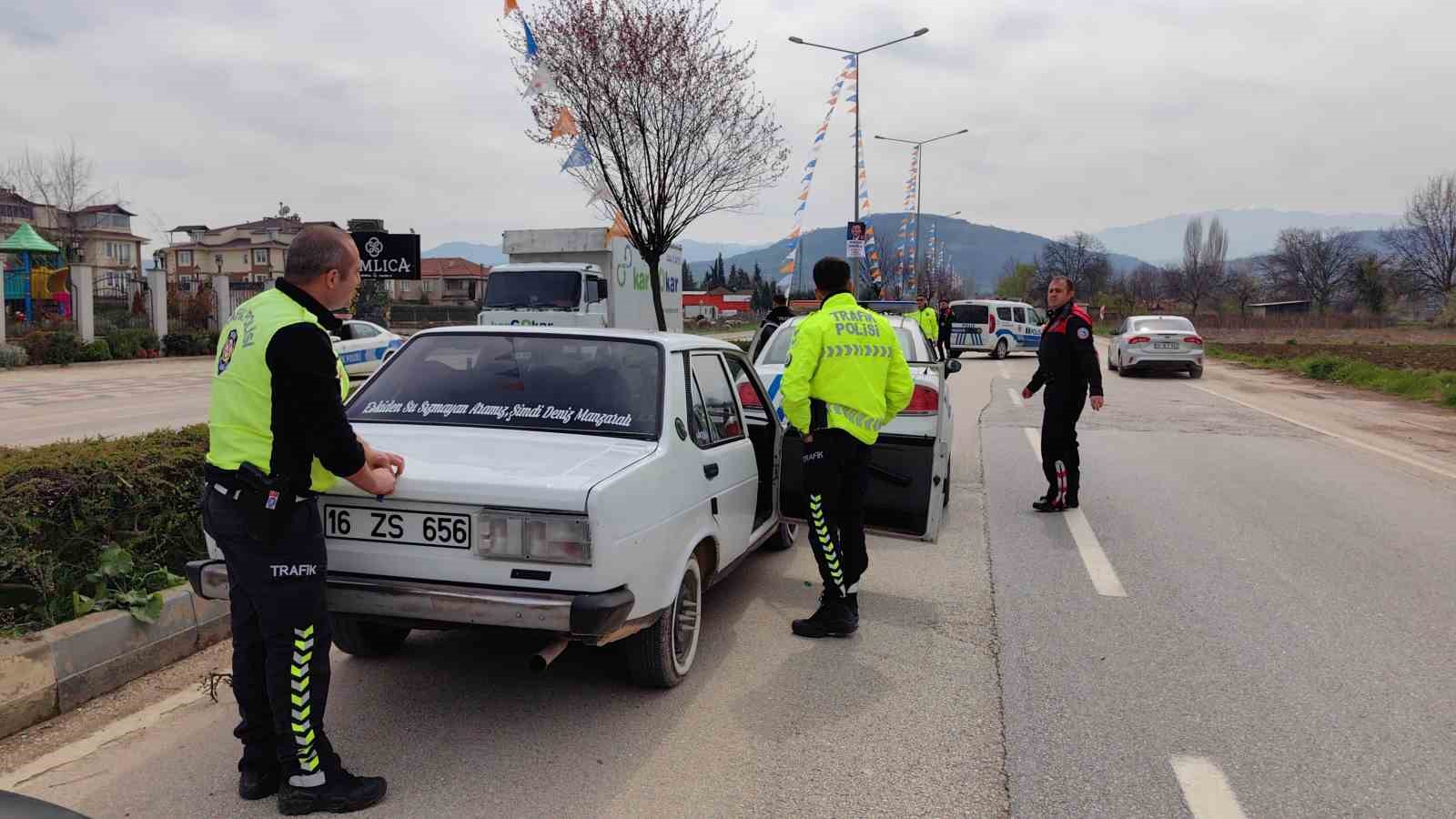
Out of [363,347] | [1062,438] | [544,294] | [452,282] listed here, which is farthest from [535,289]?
[452,282]

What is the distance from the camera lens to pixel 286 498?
118 inches

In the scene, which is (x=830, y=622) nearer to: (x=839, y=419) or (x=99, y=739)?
(x=839, y=419)

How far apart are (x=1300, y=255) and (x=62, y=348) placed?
111003 mm

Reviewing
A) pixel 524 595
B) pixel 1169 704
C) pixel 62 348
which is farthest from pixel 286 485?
pixel 62 348

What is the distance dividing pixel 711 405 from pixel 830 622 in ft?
4.09

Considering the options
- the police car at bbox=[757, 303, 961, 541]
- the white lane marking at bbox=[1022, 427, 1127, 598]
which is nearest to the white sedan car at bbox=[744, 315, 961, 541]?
the police car at bbox=[757, 303, 961, 541]

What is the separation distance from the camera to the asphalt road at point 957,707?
10.7ft

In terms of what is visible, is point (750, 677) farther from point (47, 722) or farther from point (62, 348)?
point (62, 348)

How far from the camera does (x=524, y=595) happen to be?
339 cm

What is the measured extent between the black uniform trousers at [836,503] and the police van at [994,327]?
28.0 m

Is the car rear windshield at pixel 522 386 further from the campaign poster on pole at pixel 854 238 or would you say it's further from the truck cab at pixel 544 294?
the campaign poster on pole at pixel 854 238

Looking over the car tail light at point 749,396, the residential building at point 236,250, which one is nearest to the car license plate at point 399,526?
the car tail light at point 749,396

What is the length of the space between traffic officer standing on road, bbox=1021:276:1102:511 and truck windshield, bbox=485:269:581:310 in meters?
13.3

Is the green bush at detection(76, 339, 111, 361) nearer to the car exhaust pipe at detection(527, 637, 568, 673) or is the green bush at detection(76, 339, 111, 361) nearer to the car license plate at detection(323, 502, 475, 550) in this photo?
the car license plate at detection(323, 502, 475, 550)
